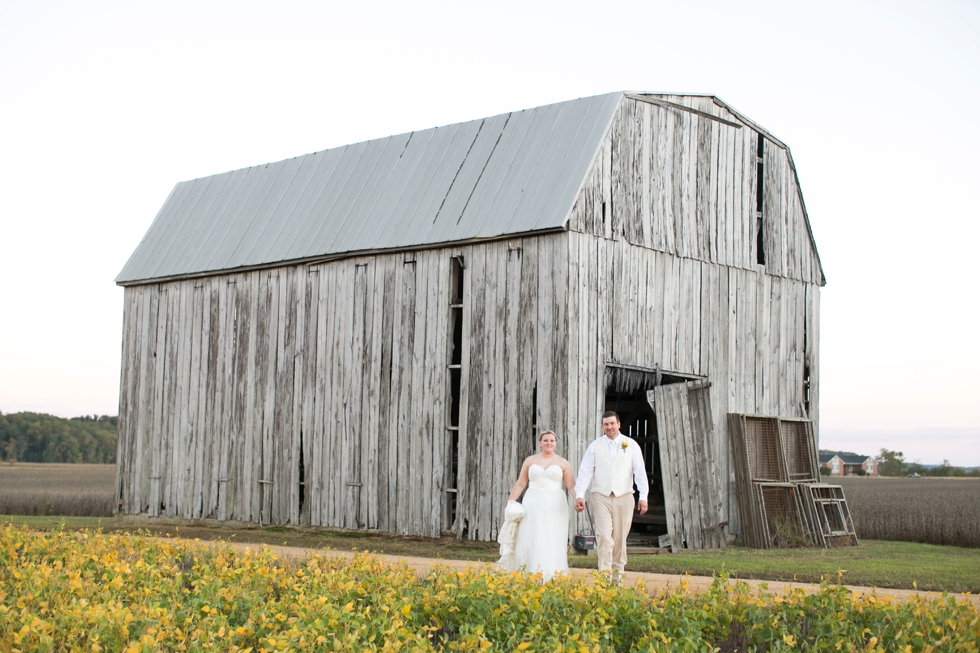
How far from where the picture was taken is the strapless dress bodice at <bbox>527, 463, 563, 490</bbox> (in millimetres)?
11672

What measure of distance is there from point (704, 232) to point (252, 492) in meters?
9.74

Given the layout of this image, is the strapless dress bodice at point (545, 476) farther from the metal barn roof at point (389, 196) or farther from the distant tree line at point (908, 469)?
the distant tree line at point (908, 469)

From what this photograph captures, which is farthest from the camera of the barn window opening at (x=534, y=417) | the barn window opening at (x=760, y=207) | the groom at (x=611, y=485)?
the barn window opening at (x=760, y=207)

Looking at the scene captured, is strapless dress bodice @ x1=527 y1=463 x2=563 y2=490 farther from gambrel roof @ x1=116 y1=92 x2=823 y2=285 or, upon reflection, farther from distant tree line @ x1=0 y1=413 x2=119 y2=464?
distant tree line @ x1=0 y1=413 x2=119 y2=464

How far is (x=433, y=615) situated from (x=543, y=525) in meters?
3.67

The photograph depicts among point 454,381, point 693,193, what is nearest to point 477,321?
point 454,381

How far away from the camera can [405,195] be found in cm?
1973

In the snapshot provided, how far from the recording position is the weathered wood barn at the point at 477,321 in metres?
17.1

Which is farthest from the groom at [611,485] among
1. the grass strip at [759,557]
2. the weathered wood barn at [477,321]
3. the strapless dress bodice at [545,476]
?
the weathered wood barn at [477,321]

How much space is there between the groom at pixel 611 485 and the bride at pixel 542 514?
28 cm

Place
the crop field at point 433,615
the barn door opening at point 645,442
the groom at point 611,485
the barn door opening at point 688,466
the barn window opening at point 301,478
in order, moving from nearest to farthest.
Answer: the crop field at point 433,615, the groom at point 611,485, the barn door opening at point 688,466, the barn window opening at point 301,478, the barn door opening at point 645,442

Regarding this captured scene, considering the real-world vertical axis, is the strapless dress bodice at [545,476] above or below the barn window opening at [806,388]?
below

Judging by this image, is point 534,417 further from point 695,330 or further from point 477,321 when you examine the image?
point 695,330

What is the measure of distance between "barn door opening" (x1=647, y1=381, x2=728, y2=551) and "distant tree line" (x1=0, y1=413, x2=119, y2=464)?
77851 millimetres
